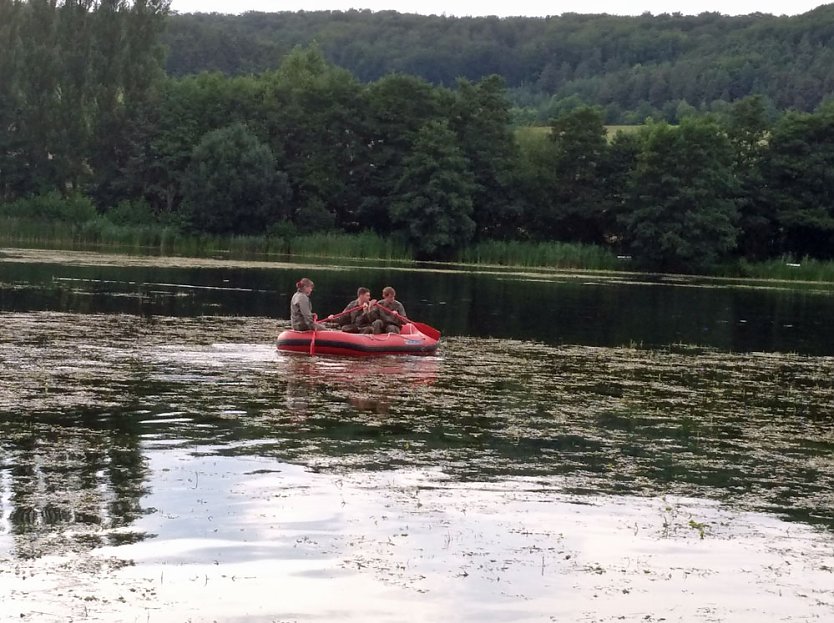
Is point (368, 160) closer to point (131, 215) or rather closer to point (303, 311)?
point (131, 215)

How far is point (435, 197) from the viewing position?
253ft

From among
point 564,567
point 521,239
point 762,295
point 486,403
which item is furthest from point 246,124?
point 564,567

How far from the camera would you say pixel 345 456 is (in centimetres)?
1295

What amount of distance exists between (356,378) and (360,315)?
457cm

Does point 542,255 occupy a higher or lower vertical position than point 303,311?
lower

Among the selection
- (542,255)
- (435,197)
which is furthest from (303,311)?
(435,197)

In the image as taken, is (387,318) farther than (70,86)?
No

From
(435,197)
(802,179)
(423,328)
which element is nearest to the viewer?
(423,328)

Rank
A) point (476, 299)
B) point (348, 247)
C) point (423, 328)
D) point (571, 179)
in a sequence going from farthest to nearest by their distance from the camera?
point (571, 179) < point (348, 247) < point (476, 299) < point (423, 328)

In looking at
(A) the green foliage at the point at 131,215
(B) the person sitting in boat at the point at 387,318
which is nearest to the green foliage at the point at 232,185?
(A) the green foliage at the point at 131,215

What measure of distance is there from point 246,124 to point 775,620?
79.0 meters

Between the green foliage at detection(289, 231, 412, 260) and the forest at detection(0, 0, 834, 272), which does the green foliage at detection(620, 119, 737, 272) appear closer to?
the forest at detection(0, 0, 834, 272)

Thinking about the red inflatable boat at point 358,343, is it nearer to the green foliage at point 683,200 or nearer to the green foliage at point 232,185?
the green foliage at point 683,200

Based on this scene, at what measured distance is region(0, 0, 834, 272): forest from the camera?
76.9 meters
